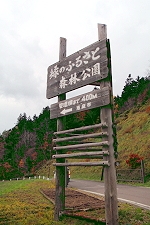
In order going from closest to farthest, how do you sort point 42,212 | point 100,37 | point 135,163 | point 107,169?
point 107,169 → point 100,37 → point 42,212 → point 135,163

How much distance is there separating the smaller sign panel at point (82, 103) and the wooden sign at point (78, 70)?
38 cm

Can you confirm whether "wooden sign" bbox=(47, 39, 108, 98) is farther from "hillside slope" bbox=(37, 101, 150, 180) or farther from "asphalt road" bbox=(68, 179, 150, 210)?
"hillside slope" bbox=(37, 101, 150, 180)

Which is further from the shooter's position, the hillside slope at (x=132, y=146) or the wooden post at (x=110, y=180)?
the hillside slope at (x=132, y=146)

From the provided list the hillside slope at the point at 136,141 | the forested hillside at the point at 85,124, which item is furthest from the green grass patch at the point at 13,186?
the forested hillside at the point at 85,124

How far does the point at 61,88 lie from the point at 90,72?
4.54 ft

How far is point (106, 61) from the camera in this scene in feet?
17.9

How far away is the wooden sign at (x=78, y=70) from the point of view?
5.62 m

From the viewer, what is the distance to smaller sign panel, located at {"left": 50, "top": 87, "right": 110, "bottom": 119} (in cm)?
535

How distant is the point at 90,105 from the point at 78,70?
136 cm

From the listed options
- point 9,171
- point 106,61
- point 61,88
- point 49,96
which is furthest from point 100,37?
point 9,171

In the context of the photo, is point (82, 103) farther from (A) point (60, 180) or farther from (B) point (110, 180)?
(A) point (60, 180)

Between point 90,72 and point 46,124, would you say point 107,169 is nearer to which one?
point 90,72

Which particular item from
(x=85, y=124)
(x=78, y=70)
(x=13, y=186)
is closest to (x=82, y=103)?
(x=78, y=70)

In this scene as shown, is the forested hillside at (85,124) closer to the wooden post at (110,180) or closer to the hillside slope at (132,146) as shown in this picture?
the hillside slope at (132,146)
